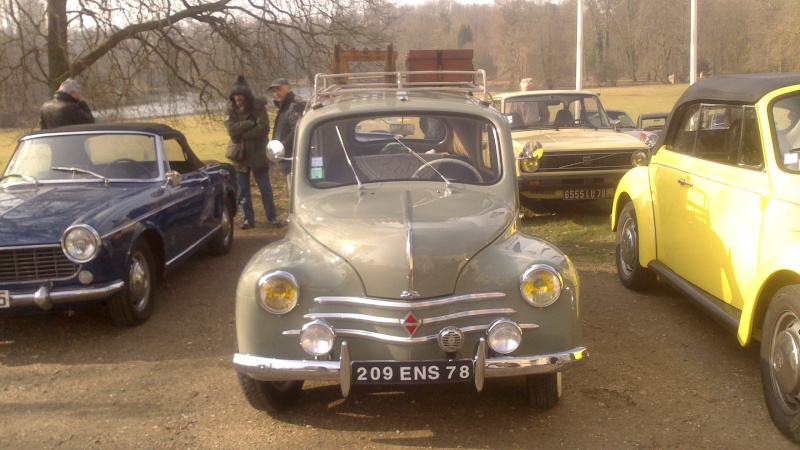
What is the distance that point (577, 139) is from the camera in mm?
10445

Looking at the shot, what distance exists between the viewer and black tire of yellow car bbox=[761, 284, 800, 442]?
3.88 meters

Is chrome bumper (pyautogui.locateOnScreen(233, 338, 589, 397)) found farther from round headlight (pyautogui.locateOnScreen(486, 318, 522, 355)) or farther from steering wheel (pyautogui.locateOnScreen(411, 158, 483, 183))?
steering wheel (pyautogui.locateOnScreen(411, 158, 483, 183))

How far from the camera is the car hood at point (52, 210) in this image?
5.71 m

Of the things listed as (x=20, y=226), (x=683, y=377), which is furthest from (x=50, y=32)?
(x=683, y=377)

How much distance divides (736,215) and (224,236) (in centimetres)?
580

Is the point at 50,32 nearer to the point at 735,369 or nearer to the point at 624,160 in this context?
the point at 624,160

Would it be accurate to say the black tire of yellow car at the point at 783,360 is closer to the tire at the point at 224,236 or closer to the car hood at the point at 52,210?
the car hood at the point at 52,210

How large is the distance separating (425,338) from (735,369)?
238 cm

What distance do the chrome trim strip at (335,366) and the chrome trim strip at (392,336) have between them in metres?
0.16

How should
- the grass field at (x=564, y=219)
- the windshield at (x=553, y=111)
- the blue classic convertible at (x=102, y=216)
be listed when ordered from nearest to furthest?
1. the blue classic convertible at (x=102, y=216)
2. the grass field at (x=564, y=219)
3. the windshield at (x=553, y=111)

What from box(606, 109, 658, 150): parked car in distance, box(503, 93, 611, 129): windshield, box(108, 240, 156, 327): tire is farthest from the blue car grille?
box(606, 109, 658, 150): parked car in distance

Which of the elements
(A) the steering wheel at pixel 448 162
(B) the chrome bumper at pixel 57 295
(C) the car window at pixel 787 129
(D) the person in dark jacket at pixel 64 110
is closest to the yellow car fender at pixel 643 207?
(C) the car window at pixel 787 129

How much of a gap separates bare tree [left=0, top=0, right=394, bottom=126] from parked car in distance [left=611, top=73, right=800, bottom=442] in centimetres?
1069

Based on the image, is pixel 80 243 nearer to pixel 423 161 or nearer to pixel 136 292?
pixel 136 292
